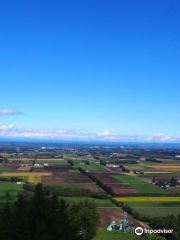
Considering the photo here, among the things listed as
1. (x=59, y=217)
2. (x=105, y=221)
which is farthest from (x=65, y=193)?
(x=59, y=217)

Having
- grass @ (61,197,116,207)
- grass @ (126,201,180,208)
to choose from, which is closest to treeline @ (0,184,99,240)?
grass @ (61,197,116,207)

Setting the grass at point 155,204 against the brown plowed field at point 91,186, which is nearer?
the grass at point 155,204

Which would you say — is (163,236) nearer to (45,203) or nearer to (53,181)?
(45,203)

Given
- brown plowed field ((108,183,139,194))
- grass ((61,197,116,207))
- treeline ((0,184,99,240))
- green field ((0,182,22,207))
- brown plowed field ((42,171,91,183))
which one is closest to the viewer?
treeline ((0,184,99,240))

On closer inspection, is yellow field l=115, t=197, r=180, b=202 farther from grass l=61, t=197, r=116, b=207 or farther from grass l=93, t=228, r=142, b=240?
grass l=93, t=228, r=142, b=240

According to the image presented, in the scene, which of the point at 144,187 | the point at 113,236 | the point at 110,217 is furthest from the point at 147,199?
the point at 113,236

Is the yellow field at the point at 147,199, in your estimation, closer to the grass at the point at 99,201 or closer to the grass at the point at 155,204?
the grass at the point at 155,204

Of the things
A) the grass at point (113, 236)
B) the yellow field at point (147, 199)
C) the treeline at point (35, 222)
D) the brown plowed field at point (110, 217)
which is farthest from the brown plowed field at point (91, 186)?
the treeline at point (35, 222)

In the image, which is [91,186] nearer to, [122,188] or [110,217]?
[122,188]
